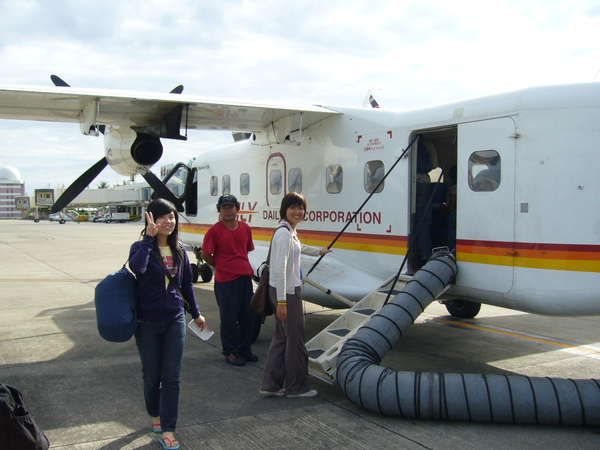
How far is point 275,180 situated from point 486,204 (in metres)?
4.16

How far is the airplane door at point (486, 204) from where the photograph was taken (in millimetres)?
5574

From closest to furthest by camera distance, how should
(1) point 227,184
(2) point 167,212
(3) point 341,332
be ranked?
(2) point 167,212
(3) point 341,332
(1) point 227,184

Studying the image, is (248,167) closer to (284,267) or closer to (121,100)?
(121,100)

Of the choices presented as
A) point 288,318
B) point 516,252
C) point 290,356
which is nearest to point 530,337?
point 516,252

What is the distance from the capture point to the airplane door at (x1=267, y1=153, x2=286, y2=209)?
8867mm

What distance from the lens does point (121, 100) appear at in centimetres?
682

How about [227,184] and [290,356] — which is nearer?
[290,356]

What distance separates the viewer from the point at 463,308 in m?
9.27

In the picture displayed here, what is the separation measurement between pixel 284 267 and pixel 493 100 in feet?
9.87

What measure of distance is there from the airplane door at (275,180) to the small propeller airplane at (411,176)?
0.10 ft

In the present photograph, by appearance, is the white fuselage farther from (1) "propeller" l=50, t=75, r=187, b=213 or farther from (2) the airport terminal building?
(2) the airport terminal building

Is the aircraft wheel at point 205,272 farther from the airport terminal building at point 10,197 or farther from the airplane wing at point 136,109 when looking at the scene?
the airport terminal building at point 10,197

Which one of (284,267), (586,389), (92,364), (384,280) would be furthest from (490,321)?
(92,364)

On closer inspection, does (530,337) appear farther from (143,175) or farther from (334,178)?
(143,175)
